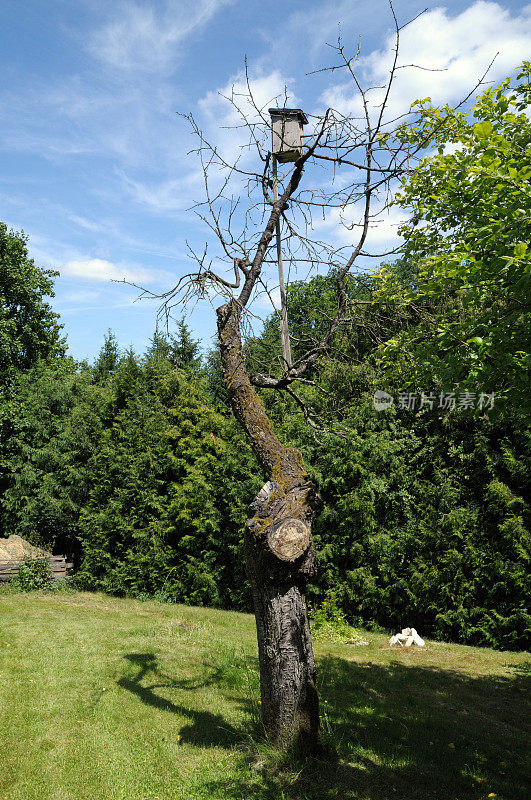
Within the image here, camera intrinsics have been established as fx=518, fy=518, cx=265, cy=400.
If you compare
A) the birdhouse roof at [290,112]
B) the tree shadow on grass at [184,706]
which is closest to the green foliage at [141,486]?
the tree shadow on grass at [184,706]

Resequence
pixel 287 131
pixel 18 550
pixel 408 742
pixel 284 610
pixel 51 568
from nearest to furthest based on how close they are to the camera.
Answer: pixel 284 610
pixel 408 742
pixel 287 131
pixel 51 568
pixel 18 550

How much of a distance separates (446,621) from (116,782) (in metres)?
7.25

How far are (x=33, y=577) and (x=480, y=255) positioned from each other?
12.6 meters

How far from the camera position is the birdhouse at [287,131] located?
16.5 ft

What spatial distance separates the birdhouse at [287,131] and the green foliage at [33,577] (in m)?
11.8

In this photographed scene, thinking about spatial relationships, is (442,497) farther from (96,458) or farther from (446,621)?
(96,458)

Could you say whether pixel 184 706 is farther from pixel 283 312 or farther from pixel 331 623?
pixel 331 623

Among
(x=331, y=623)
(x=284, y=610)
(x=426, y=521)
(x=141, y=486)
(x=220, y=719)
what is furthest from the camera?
(x=141, y=486)

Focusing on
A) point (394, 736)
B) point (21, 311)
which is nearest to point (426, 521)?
point (394, 736)

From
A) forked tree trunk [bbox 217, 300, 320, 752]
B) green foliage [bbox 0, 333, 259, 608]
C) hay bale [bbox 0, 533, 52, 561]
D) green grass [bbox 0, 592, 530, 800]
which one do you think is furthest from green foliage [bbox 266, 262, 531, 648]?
hay bale [bbox 0, 533, 52, 561]

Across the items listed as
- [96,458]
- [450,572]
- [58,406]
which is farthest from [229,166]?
[58,406]

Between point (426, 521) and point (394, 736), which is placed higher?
point (426, 521)

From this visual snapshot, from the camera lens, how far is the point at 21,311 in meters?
21.1

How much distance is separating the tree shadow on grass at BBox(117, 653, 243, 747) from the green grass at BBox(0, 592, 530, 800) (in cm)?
2
